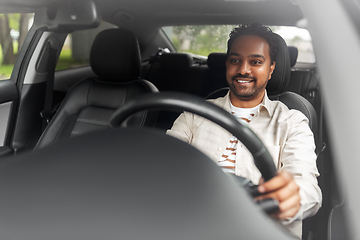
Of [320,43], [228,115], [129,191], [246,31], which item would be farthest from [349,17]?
[246,31]

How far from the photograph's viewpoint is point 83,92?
6.19ft

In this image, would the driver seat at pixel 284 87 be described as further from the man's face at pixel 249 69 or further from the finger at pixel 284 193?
the finger at pixel 284 193

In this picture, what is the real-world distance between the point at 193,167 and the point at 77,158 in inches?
8.0

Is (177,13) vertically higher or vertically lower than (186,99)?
lower

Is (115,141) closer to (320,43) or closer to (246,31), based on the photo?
(320,43)

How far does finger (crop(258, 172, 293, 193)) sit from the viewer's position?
1.95 ft

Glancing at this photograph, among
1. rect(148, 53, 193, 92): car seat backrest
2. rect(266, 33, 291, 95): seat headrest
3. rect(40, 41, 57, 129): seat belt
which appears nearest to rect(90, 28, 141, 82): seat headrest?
rect(40, 41, 57, 129): seat belt

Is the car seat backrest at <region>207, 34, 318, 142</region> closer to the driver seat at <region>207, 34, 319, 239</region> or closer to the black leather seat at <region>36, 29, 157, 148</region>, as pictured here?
the driver seat at <region>207, 34, 319, 239</region>

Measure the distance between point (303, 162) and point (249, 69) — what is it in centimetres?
49

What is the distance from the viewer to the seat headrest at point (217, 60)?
2254 millimetres

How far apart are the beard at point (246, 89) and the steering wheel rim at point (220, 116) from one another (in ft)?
2.62

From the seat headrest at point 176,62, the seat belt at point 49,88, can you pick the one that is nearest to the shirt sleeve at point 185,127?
the seat belt at point 49,88

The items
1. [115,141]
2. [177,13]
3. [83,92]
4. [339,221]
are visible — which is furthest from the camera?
[177,13]

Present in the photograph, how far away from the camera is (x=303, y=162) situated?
3.58 feet
